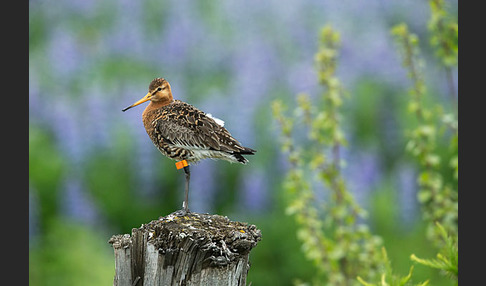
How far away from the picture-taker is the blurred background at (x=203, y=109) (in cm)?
654

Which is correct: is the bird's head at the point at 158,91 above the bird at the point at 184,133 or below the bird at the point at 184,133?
above

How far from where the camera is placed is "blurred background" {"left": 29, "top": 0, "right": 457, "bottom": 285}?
6.54 meters

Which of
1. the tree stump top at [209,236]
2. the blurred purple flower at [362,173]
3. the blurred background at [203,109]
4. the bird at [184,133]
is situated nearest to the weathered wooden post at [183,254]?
the tree stump top at [209,236]

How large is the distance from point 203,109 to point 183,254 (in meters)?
4.78

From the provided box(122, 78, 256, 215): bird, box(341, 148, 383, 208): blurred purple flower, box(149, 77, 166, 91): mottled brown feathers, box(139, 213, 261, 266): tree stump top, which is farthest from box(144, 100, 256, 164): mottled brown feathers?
box(341, 148, 383, 208): blurred purple flower

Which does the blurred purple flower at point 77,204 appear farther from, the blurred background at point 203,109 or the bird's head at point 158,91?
the bird's head at point 158,91

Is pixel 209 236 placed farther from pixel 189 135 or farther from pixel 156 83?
pixel 156 83

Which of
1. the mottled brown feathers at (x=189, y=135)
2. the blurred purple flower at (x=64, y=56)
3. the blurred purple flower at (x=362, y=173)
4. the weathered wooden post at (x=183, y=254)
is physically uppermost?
the blurred purple flower at (x=64, y=56)

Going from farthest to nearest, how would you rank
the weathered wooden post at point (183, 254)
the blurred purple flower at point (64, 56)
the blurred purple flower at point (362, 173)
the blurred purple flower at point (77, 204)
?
the blurred purple flower at point (64, 56) → the blurred purple flower at point (77, 204) → the blurred purple flower at point (362, 173) → the weathered wooden post at point (183, 254)

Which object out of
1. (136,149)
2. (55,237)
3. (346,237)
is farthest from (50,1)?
(346,237)

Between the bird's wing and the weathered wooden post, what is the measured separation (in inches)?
17.0

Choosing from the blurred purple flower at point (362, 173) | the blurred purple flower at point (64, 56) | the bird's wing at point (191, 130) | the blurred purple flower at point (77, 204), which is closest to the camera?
the bird's wing at point (191, 130)

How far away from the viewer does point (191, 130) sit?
3.34 metres

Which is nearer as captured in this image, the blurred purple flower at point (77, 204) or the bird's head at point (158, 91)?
the bird's head at point (158, 91)
